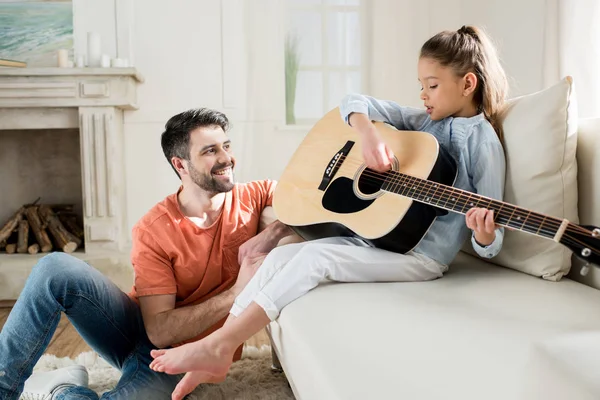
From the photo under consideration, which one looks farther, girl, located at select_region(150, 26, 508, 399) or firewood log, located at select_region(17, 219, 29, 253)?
firewood log, located at select_region(17, 219, 29, 253)

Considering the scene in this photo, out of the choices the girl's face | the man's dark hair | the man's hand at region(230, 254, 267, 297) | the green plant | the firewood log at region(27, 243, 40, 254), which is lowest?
the firewood log at region(27, 243, 40, 254)

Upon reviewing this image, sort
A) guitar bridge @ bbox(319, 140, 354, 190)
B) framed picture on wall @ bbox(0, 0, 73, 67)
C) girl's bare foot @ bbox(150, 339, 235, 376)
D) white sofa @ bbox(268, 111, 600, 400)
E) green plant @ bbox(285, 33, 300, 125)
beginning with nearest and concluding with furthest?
white sofa @ bbox(268, 111, 600, 400) < girl's bare foot @ bbox(150, 339, 235, 376) < guitar bridge @ bbox(319, 140, 354, 190) < framed picture on wall @ bbox(0, 0, 73, 67) < green plant @ bbox(285, 33, 300, 125)

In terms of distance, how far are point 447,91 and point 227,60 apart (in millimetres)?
2233

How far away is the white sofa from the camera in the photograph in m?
0.80

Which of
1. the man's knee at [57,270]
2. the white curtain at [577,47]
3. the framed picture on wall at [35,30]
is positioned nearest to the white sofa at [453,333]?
the man's knee at [57,270]

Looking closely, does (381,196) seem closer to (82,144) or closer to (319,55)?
(82,144)

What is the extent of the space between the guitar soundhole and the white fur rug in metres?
0.66

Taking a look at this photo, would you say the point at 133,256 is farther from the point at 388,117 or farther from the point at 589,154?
the point at 589,154

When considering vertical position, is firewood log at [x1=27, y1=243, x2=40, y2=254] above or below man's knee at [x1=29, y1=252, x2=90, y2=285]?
below

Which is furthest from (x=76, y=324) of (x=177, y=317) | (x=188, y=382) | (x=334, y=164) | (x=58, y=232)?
(x=58, y=232)

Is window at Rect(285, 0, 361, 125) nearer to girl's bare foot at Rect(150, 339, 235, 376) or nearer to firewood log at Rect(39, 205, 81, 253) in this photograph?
firewood log at Rect(39, 205, 81, 253)

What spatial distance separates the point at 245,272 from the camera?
164cm

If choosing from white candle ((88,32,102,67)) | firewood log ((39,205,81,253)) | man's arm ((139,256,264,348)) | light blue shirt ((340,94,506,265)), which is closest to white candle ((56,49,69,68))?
white candle ((88,32,102,67))

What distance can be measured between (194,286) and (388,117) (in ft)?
2.51
